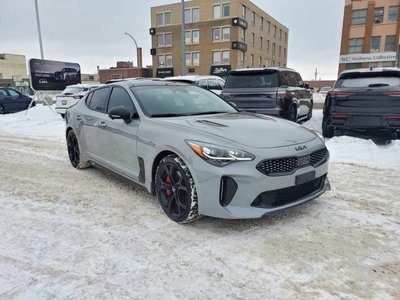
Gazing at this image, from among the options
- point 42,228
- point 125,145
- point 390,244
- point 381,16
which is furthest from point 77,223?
point 381,16

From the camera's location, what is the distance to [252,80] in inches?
330

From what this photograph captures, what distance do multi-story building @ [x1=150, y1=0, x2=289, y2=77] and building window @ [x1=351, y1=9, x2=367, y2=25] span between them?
12.8 meters

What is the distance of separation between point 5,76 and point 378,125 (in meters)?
93.5

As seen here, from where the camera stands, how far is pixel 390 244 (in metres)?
2.99

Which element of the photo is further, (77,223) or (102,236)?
(77,223)

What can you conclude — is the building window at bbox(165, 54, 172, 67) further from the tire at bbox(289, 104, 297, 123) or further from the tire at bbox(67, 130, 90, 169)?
the tire at bbox(67, 130, 90, 169)

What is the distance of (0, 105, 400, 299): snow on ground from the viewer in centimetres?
238

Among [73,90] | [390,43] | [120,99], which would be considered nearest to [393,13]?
[390,43]

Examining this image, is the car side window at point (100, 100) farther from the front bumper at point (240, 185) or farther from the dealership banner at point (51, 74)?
A: the dealership banner at point (51, 74)

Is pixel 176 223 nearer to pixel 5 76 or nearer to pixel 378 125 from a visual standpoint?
pixel 378 125

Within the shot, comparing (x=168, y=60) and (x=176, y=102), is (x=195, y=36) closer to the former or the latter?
(x=168, y=60)

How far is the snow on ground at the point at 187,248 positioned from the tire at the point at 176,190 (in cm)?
15

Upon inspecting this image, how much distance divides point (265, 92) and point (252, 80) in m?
0.63

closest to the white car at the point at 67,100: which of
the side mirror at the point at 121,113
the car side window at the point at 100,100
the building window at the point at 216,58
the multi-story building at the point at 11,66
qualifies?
the car side window at the point at 100,100
